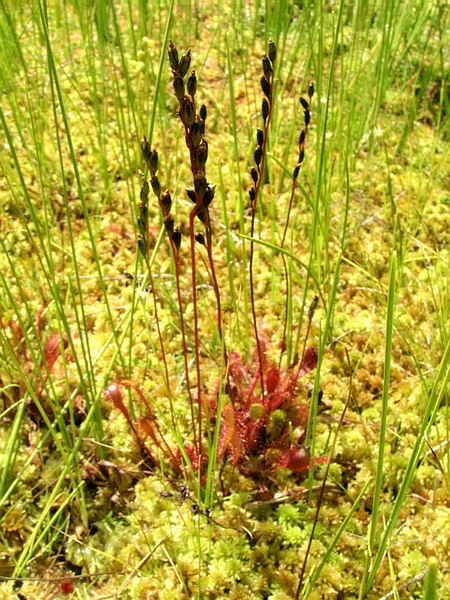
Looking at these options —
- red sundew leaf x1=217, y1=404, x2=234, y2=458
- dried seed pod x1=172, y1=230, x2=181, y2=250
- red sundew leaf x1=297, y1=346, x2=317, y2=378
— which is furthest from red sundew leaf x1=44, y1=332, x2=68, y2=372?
dried seed pod x1=172, y1=230, x2=181, y2=250

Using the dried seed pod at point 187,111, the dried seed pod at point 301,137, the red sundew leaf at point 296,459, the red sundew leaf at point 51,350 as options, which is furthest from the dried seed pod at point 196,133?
the red sundew leaf at point 51,350

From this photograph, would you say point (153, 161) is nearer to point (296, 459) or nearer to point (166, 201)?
point (166, 201)

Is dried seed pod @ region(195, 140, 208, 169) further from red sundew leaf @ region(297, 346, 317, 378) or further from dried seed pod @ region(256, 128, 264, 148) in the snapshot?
red sundew leaf @ region(297, 346, 317, 378)

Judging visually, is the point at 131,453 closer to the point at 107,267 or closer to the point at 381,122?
the point at 107,267

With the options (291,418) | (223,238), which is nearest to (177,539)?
(291,418)

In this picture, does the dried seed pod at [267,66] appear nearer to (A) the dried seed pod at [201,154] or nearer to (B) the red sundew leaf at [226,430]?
(A) the dried seed pod at [201,154]

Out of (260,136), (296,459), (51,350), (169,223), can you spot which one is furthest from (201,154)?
(51,350)
